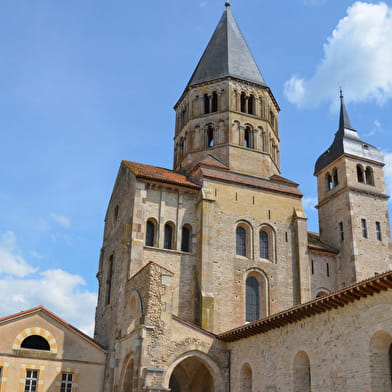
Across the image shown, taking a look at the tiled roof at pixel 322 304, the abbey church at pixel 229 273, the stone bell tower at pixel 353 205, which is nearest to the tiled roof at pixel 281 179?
the abbey church at pixel 229 273

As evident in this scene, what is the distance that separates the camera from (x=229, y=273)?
86.8 ft

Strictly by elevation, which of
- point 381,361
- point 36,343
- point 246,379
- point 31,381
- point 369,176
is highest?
point 369,176

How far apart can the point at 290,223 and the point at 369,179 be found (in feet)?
25.3

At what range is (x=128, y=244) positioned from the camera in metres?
25.5

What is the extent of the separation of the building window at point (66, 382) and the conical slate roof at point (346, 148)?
21.3 meters

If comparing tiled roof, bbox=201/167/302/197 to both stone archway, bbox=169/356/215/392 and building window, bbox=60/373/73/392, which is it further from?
building window, bbox=60/373/73/392

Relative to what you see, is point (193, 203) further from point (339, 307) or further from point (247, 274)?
point (339, 307)

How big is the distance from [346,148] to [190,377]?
705 inches

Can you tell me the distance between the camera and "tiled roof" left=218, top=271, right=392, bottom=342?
1410 cm

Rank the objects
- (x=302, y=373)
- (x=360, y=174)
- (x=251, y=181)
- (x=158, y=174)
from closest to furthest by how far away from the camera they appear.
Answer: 1. (x=302, y=373)
2. (x=158, y=174)
3. (x=251, y=181)
4. (x=360, y=174)

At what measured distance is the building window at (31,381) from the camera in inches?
866

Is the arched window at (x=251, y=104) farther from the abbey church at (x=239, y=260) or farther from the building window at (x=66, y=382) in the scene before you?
the building window at (x=66, y=382)

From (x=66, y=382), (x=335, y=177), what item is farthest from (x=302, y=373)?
(x=335, y=177)

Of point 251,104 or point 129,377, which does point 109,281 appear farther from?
point 251,104
